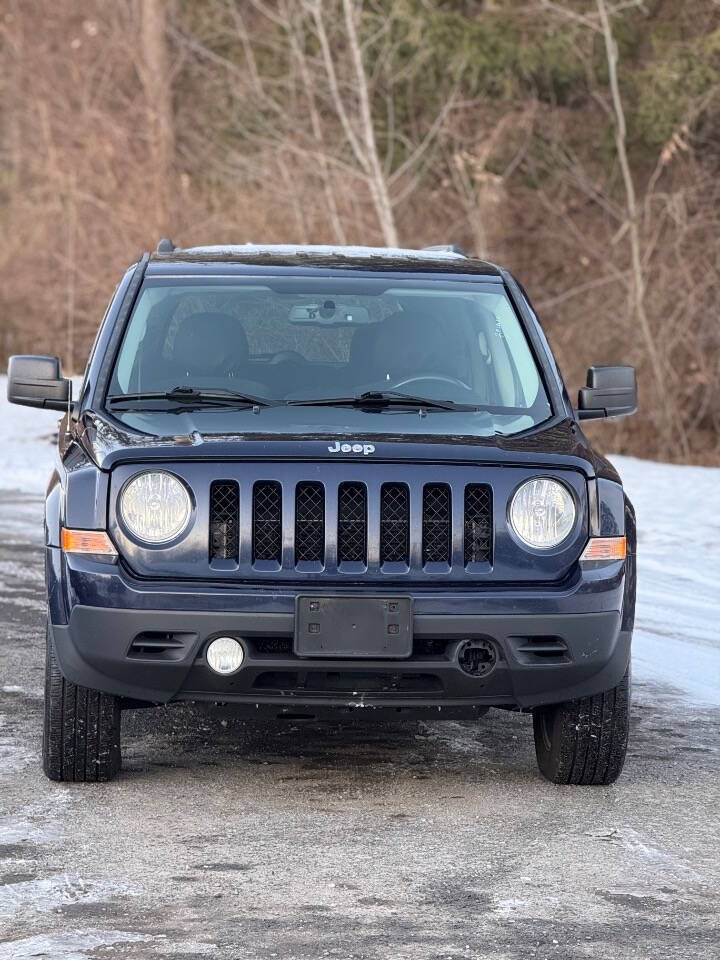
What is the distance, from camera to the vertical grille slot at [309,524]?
5.70 m

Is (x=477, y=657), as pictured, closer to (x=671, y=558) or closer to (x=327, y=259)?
(x=327, y=259)

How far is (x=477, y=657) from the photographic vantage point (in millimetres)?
5770

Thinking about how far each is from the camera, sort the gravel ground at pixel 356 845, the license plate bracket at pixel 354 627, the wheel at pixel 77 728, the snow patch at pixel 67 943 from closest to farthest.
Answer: the snow patch at pixel 67 943, the gravel ground at pixel 356 845, the license plate bracket at pixel 354 627, the wheel at pixel 77 728

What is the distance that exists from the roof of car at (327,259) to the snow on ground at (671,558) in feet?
7.04

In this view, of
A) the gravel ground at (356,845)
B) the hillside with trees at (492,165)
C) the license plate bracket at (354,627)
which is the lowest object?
the gravel ground at (356,845)

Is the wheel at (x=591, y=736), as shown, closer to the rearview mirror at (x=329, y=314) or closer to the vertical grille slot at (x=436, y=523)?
the vertical grille slot at (x=436, y=523)

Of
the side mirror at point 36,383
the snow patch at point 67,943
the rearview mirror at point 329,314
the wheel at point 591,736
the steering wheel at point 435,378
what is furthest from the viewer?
the rearview mirror at point 329,314

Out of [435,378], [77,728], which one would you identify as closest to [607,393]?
[435,378]

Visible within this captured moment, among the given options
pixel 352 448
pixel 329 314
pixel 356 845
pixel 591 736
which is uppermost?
pixel 329 314

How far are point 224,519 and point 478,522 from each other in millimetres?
821

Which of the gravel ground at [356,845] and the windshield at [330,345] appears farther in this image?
the windshield at [330,345]

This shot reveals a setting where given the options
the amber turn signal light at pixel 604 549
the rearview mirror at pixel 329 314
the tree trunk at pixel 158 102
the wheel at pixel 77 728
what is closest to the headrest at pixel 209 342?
the rearview mirror at pixel 329 314

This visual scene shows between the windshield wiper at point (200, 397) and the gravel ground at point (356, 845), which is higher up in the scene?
the windshield wiper at point (200, 397)

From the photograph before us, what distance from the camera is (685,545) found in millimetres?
13094
